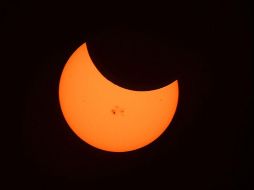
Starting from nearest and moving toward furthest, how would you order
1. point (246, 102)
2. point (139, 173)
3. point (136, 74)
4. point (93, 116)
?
1. point (136, 74)
2. point (93, 116)
3. point (139, 173)
4. point (246, 102)

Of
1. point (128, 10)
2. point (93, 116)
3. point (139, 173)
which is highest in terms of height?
point (128, 10)

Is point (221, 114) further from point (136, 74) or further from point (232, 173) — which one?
point (136, 74)

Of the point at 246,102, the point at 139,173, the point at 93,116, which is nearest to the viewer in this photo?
the point at 93,116

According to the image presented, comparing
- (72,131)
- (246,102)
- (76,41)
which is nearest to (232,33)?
(246,102)
